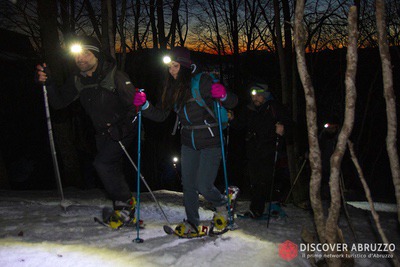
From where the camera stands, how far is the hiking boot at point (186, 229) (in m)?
3.71

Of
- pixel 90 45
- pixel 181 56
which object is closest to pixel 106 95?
pixel 90 45

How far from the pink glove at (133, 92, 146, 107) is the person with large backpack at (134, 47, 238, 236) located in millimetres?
89

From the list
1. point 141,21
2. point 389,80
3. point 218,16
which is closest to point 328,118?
point 389,80

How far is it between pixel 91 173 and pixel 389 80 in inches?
680

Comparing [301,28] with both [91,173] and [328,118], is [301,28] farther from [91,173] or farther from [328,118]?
[91,173]

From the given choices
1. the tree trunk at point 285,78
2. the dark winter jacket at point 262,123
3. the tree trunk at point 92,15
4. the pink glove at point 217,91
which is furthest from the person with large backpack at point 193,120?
the tree trunk at point 92,15

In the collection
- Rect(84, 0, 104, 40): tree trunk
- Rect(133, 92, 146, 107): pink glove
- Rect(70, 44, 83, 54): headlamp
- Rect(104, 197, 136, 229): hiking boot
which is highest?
Rect(84, 0, 104, 40): tree trunk

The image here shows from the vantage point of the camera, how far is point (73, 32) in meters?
11.1

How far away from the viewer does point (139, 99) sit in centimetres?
372

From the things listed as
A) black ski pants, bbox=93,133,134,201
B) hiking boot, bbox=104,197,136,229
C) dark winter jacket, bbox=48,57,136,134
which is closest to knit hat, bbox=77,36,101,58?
dark winter jacket, bbox=48,57,136,134

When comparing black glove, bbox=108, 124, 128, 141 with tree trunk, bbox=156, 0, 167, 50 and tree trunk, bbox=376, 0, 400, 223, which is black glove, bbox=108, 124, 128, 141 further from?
tree trunk, bbox=156, 0, 167, 50

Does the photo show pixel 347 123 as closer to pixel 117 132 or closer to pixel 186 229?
pixel 186 229

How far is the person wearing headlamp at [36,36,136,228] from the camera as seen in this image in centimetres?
392

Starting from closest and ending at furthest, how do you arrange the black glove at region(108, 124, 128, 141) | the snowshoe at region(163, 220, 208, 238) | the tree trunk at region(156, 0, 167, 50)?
the snowshoe at region(163, 220, 208, 238), the black glove at region(108, 124, 128, 141), the tree trunk at region(156, 0, 167, 50)
